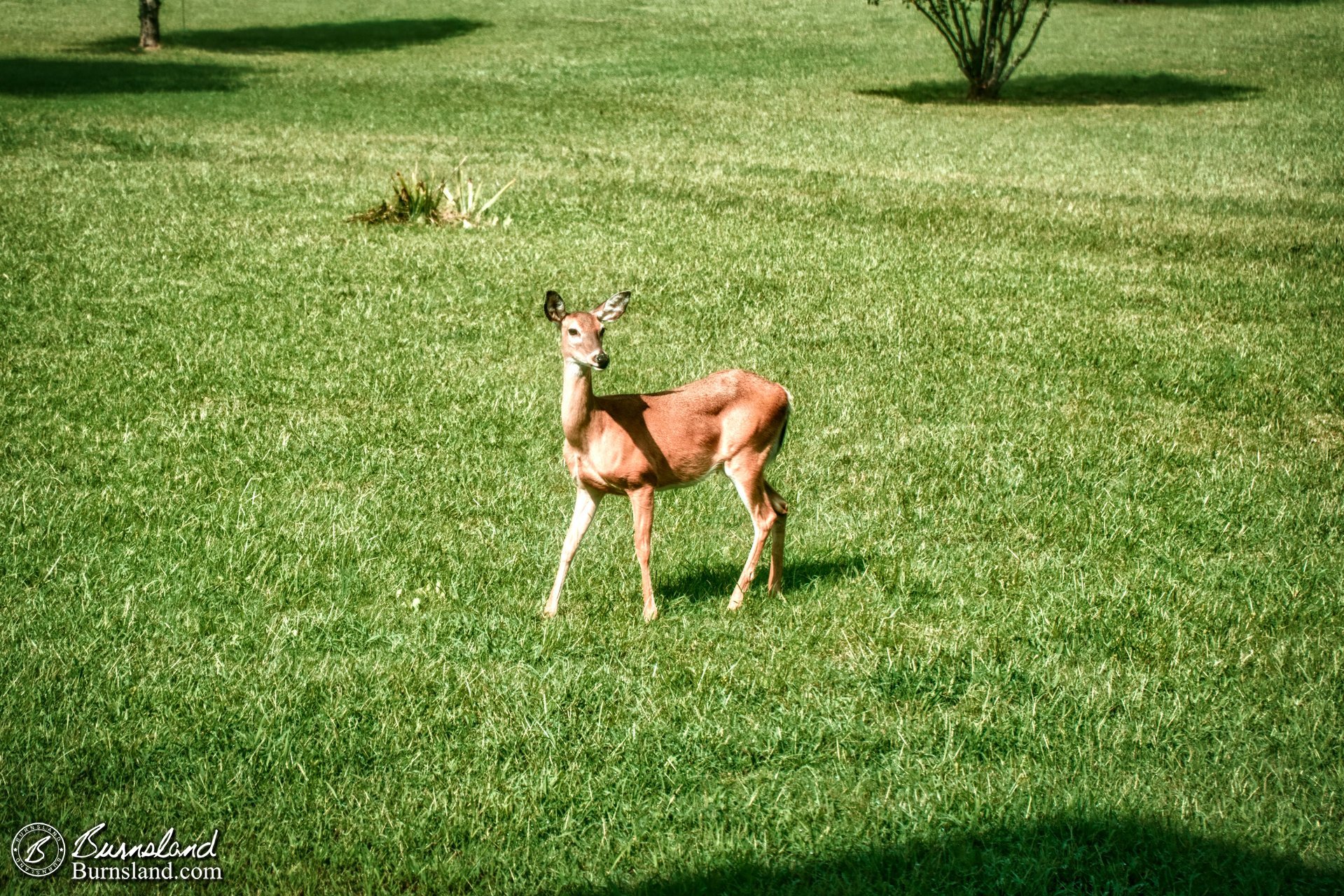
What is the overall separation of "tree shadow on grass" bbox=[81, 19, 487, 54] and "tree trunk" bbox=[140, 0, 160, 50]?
0.50m

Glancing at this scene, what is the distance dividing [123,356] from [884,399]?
5755 millimetres

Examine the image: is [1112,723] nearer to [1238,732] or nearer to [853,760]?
[1238,732]

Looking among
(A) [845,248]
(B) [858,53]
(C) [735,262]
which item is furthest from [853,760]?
(B) [858,53]

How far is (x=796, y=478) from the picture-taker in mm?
8008

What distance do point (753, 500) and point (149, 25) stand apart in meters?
34.4

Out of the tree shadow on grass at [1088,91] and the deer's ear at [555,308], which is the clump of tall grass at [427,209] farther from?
the tree shadow on grass at [1088,91]

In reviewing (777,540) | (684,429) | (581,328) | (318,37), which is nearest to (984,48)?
(318,37)

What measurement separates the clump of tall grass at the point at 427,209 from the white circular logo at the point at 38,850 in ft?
37.2

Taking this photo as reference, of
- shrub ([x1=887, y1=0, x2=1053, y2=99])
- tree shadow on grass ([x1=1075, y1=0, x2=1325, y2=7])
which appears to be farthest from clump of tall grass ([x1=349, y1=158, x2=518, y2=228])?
tree shadow on grass ([x1=1075, y1=0, x2=1325, y2=7])

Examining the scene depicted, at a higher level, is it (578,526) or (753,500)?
(753,500)

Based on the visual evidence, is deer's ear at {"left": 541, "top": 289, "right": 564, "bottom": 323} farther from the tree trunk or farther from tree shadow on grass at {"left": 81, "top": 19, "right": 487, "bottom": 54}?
the tree trunk

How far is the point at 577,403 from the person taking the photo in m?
5.61

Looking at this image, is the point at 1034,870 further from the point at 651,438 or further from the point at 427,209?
the point at 427,209

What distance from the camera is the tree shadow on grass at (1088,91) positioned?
1121 inches
